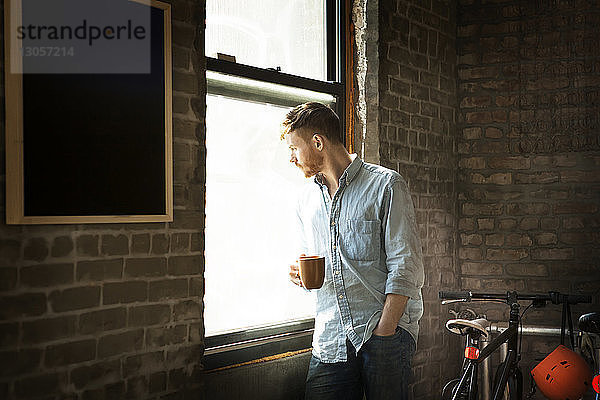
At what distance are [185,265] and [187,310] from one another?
0.58ft

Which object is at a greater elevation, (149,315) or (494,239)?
(494,239)

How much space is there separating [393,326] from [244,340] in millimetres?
860

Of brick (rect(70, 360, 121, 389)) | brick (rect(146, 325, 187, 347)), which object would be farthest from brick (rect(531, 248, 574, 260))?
brick (rect(70, 360, 121, 389))

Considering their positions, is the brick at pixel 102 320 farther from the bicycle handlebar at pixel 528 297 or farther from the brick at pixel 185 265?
the bicycle handlebar at pixel 528 297

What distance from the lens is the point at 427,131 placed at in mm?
4531

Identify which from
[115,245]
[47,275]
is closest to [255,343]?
[115,245]

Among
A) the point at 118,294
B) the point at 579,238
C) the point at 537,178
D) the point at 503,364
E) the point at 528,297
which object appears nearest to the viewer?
the point at 118,294

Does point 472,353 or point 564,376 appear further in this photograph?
point 564,376

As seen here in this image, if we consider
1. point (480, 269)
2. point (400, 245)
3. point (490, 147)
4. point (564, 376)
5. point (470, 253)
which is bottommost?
point (564, 376)

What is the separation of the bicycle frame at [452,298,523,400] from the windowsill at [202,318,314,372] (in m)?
0.79

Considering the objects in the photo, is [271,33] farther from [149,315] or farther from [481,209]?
[481,209]

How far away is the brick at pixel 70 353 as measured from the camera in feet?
8.15

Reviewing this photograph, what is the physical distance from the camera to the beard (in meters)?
2.99

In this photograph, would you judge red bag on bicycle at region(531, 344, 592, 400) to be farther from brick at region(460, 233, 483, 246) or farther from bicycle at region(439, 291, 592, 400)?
brick at region(460, 233, 483, 246)
